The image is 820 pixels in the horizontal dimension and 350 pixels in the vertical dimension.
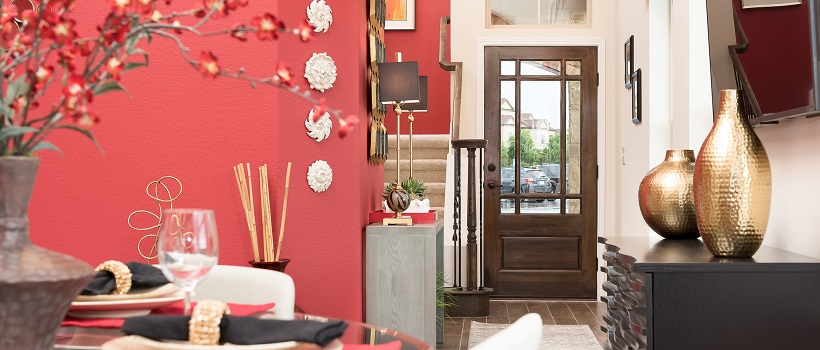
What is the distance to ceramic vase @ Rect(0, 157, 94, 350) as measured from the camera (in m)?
0.97

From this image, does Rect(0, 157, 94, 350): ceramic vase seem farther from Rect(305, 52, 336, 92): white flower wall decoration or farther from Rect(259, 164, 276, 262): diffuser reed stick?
Rect(305, 52, 336, 92): white flower wall decoration

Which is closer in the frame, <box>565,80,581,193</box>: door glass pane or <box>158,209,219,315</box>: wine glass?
<box>158,209,219,315</box>: wine glass

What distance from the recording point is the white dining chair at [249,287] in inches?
90.0

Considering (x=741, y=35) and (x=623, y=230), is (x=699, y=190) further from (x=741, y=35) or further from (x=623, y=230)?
(x=623, y=230)

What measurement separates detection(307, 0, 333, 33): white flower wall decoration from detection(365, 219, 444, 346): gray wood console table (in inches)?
37.8

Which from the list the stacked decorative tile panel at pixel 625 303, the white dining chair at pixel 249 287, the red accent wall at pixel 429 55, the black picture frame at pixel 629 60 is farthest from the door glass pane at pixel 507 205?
the white dining chair at pixel 249 287

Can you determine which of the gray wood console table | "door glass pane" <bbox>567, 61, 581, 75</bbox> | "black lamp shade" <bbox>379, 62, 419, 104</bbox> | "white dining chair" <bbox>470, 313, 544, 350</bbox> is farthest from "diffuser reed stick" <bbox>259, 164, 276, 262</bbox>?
"door glass pane" <bbox>567, 61, 581, 75</bbox>

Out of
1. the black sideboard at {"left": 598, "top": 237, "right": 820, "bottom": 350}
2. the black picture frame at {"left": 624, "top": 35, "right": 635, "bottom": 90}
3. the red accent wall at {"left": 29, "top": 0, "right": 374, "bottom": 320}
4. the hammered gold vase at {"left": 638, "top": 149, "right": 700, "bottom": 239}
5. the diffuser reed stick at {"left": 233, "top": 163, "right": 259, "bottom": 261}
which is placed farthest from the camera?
the black picture frame at {"left": 624, "top": 35, "right": 635, "bottom": 90}

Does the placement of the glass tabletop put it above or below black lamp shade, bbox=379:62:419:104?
below

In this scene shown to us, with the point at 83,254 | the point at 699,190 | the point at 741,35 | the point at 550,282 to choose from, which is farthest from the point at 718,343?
the point at 550,282

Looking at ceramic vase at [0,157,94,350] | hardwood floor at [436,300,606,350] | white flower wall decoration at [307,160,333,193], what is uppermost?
white flower wall decoration at [307,160,333,193]

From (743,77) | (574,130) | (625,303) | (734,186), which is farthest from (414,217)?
(574,130)

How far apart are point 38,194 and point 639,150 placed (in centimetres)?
384

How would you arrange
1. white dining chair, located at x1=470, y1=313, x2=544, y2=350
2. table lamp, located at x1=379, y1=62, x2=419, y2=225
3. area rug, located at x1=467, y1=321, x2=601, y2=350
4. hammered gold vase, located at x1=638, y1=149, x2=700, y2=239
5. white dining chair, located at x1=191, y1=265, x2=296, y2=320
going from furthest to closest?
area rug, located at x1=467, y1=321, x2=601, y2=350 → table lamp, located at x1=379, y1=62, x2=419, y2=225 → hammered gold vase, located at x1=638, y1=149, x2=700, y2=239 → white dining chair, located at x1=191, y1=265, x2=296, y2=320 → white dining chair, located at x1=470, y1=313, x2=544, y2=350
